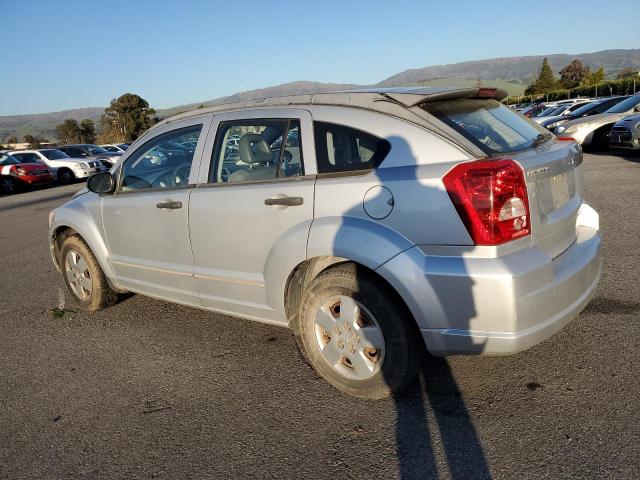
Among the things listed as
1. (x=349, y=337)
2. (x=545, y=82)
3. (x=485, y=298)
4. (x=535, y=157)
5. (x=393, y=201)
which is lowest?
(x=349, y=337)

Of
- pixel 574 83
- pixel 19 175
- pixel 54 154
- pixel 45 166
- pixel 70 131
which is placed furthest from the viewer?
pixel 574 83

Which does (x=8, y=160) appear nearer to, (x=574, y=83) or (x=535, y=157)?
(x=535, y=157)

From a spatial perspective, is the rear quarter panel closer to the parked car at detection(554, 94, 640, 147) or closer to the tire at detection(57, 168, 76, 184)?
the parked car at detection(554, 94, 640, 147)

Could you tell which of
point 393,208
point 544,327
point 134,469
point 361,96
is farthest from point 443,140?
point 134,469

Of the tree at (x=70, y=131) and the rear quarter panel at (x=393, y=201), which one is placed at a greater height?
the tree at (x=70, y=131)

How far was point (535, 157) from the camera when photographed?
2.79 meters

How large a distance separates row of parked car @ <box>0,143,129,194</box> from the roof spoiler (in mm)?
18553

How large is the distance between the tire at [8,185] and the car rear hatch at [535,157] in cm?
2080

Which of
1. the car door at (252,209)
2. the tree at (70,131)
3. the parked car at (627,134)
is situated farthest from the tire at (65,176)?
the tree at (70,131)

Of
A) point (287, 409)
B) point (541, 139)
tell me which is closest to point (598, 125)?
point (541, 139)

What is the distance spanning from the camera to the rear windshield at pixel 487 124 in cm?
283

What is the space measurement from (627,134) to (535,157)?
11269mm

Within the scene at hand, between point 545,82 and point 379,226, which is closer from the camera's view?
point 379,226

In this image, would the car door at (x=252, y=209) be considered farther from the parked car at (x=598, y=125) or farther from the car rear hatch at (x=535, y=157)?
the parked car at (x=598, y=125)
